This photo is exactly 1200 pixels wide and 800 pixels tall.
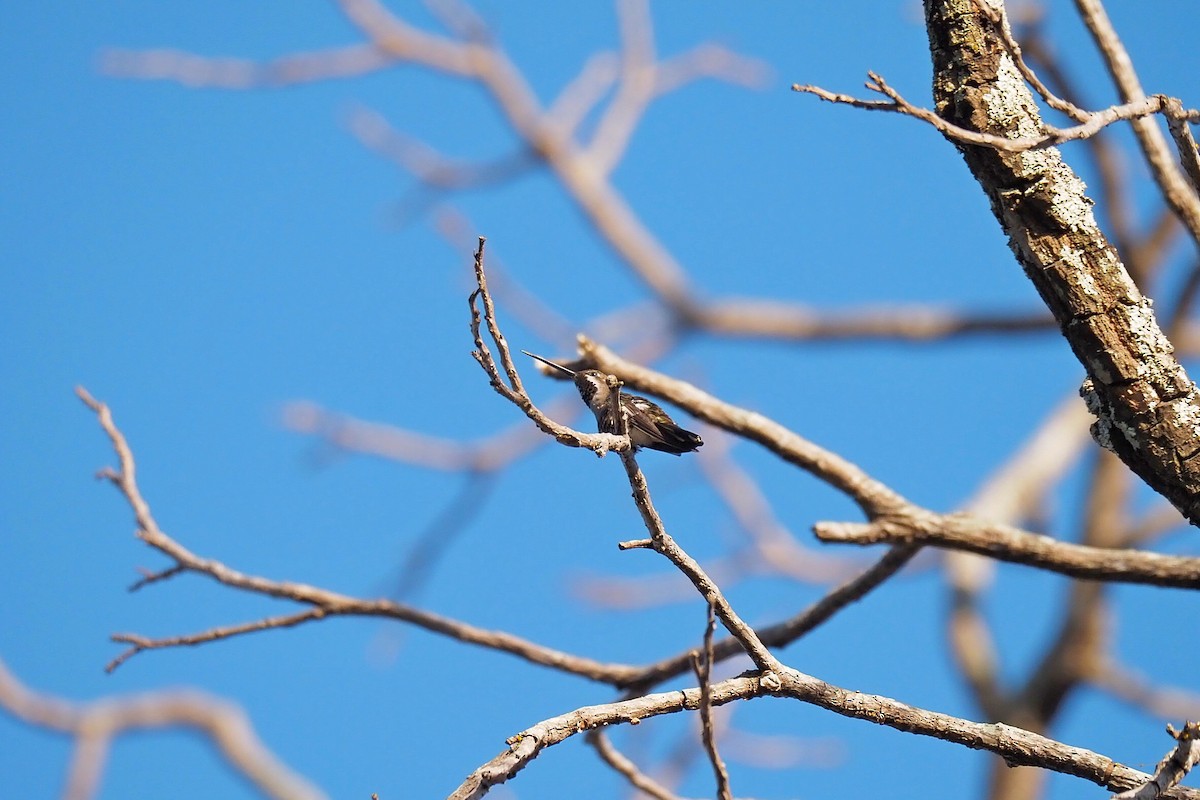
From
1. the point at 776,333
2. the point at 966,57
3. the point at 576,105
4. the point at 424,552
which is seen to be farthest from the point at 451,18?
Answer: the point at 966,57

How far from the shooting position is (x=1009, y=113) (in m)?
2.91

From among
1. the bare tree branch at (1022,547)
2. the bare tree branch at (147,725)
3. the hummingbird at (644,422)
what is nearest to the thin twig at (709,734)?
the hummingbird at (644,422)

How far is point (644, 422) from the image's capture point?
11.7 feet

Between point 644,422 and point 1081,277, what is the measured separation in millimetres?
1412

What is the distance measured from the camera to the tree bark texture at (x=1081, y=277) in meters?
2.87

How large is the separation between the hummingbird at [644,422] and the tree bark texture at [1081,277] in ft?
4.12

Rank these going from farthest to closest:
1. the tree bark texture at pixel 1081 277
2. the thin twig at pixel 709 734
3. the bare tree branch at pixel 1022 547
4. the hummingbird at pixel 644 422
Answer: the bare tree branch at pixel 1022 547 → the hummingbird at pixel 644 422 → the tree bark texture at pixel 1081 277 → the thin twig at pixel 709 734

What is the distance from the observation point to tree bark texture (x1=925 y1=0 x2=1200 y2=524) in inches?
113

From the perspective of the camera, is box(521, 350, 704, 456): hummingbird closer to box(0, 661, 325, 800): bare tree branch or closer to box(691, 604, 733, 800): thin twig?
box(691, 604, 733, 800): thin twig

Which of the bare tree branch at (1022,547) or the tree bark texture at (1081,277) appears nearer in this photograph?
the tree bark texture at (1081,277)

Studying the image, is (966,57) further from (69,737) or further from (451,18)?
(451,18)

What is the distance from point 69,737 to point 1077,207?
7602 mm

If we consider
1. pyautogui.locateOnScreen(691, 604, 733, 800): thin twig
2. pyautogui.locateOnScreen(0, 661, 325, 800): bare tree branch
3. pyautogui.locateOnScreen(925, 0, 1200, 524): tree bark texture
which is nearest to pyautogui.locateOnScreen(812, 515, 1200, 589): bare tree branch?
pyautogui.locateOnScreen(925, 0, 1200, 524): tree bark texture

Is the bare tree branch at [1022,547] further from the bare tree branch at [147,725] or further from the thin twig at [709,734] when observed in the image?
the bare tree branch at [147,725]
